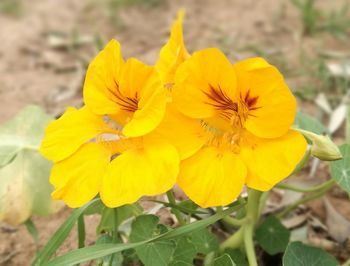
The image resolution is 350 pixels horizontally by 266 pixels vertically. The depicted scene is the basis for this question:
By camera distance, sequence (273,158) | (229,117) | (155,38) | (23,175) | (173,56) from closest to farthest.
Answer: (273,158)
(229,117)
(173,56)
(23,175)
(155,38)

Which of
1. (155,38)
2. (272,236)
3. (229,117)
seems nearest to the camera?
(229,117)

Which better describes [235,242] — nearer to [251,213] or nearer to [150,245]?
[251,213]

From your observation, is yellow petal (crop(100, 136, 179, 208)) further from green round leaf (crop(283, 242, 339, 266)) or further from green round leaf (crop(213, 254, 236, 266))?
green round leaf (crop(283, 242, 339, 266))

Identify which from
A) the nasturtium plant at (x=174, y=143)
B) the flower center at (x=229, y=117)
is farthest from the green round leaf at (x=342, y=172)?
the flower center at (x=229, y=117)

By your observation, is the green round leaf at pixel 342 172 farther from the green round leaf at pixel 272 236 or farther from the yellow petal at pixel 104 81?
the yellow petal at pixel 104 81

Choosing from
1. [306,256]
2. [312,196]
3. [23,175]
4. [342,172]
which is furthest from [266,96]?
[23,175]

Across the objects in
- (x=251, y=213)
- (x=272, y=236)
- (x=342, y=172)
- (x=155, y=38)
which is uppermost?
(x=342, y=172)

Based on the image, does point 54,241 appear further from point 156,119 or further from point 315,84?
point 315,84
